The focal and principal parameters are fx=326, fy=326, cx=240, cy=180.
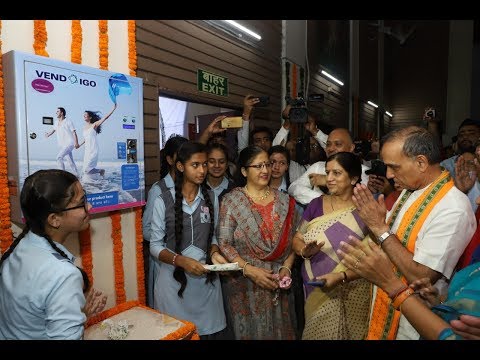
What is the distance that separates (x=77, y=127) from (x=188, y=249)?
1.13 metres

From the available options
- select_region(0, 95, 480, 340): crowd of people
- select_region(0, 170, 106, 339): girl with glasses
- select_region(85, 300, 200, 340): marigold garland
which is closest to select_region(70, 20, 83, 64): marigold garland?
select_region(0, 95, 480, 340): crowd of people

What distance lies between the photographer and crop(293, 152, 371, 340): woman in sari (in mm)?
2211

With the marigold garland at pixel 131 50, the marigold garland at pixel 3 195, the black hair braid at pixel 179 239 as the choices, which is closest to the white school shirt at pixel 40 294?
the marigold garland at pixel 3 195

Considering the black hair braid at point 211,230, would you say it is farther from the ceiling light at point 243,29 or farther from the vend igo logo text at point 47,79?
the ceiling light at point 243,29

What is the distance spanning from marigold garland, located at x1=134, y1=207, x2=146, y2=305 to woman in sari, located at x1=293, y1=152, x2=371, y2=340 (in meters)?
1.32

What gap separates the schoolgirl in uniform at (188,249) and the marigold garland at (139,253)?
41cm

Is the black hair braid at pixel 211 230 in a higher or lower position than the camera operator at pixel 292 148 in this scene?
lower

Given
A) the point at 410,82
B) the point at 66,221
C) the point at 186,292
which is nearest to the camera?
the point at 66,221

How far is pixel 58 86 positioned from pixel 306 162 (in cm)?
272

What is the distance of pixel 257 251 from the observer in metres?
2.38

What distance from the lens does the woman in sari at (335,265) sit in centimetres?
221

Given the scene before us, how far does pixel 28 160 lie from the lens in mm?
1854
